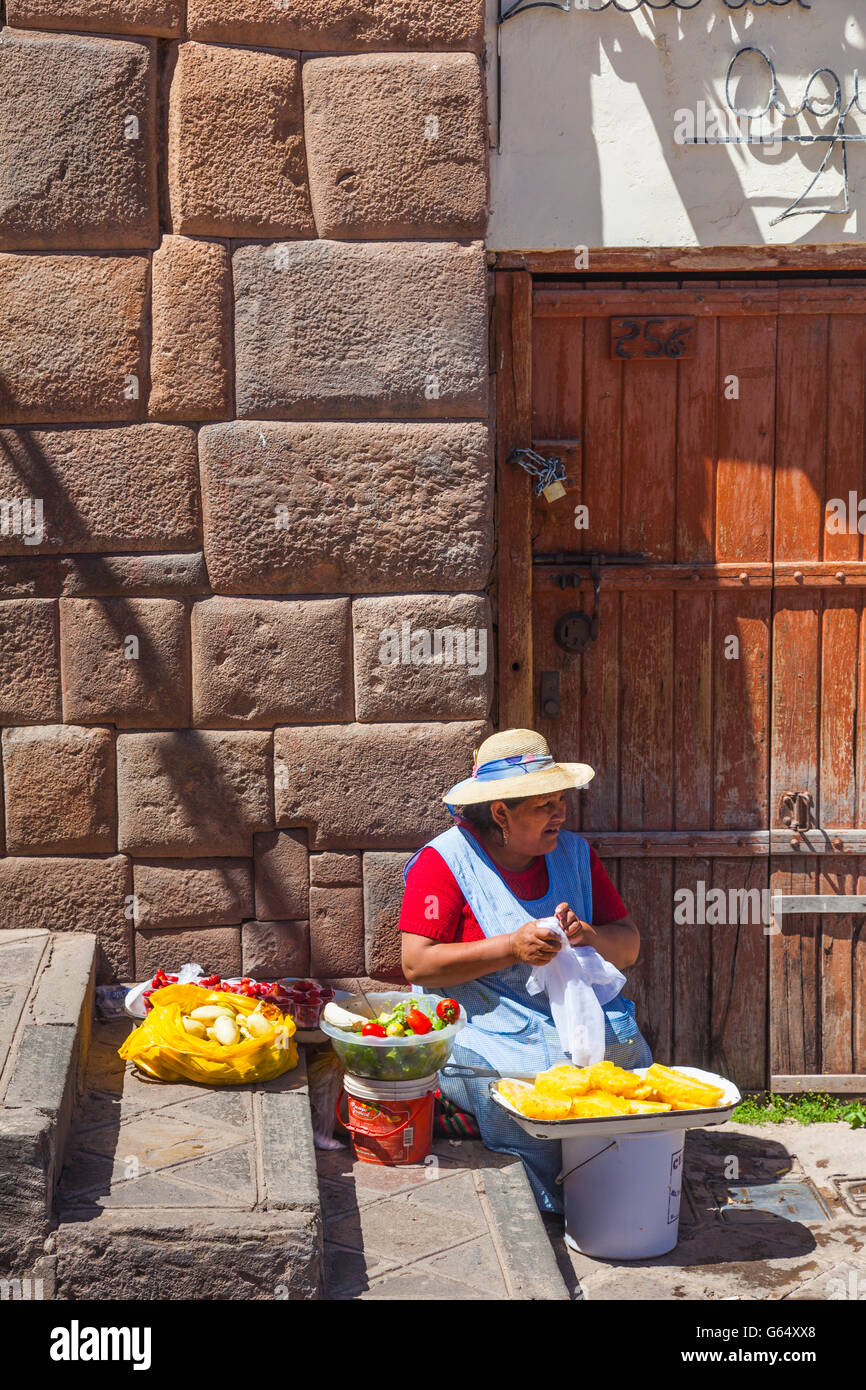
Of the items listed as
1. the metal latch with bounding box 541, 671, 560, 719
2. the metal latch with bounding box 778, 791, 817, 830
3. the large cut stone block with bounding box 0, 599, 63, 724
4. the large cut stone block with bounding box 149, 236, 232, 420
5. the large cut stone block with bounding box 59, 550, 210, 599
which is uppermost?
the large cut stone block with bounding box 149, 236, 232, 420

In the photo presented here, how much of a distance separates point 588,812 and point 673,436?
1.29 metres

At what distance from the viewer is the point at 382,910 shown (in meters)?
4.18

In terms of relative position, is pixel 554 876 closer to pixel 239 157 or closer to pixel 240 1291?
pixel 240 1291

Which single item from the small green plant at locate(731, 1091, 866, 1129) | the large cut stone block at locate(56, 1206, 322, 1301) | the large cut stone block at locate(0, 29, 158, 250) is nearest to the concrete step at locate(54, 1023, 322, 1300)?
the large cut stone block at locate(56, 1206, 322, 1301)

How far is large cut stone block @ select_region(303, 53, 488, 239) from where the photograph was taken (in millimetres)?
3979

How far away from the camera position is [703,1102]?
3480mm

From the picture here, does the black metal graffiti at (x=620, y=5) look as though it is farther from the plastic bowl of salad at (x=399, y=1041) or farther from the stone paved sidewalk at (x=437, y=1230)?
the stone paved sidewalk at (x=437, y=1230)

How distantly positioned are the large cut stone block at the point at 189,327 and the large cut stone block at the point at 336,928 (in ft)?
5.14

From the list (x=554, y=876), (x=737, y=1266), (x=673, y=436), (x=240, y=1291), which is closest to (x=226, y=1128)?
(x=240, y=1291)

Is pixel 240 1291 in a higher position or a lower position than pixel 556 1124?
lower

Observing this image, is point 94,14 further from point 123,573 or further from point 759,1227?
point 759,1227

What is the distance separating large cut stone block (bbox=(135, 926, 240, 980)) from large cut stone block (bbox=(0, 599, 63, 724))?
0.78m

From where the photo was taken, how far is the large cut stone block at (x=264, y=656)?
408 centimetres

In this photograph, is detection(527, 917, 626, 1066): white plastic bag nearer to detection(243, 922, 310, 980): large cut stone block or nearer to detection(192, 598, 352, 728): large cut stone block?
detection(243, 922, 310, 980): large cut stone block
